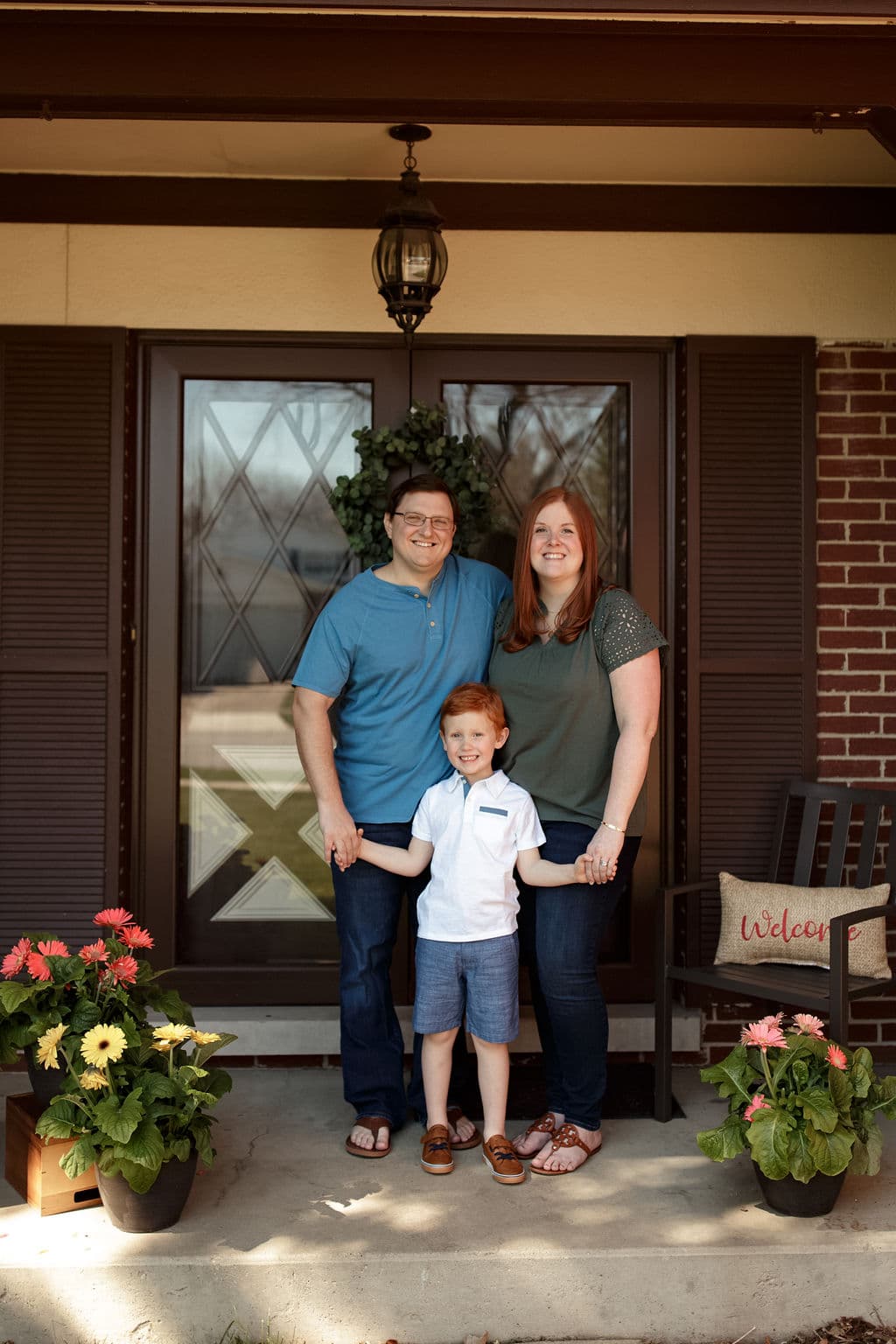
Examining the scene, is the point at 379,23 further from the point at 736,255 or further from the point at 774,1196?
the point at 774,1196

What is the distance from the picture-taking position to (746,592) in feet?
13.3

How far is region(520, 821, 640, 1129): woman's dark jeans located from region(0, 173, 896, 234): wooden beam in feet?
6.74

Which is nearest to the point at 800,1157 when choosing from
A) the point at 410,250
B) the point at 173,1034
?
the point at 173,1034

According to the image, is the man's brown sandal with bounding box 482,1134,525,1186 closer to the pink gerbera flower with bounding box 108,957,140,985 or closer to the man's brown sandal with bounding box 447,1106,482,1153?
the man's brown sandal with bounding box 447,1106,482,1153

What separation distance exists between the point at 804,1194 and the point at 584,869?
0.89m

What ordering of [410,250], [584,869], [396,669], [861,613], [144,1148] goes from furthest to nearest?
[861,613] < [410,250] < [396,669] < [584,869] < [144,1148]

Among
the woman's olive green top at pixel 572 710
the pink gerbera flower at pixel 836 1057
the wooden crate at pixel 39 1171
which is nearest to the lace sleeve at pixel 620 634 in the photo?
the woman's olive green top at pixel 572 710

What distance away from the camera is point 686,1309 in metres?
2.71

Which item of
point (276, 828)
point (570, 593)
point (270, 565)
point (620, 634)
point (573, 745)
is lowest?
point (276, 828)

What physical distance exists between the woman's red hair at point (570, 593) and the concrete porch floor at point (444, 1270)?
1.39m

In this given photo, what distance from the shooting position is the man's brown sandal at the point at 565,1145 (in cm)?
312

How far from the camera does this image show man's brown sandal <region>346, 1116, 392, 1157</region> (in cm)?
324

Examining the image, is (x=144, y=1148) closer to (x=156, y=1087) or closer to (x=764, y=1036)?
(x=156, y=1087)

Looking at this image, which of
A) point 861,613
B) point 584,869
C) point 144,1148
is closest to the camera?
point 144,1148
